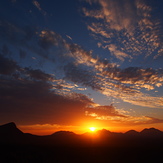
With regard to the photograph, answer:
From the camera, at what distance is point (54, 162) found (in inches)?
1999

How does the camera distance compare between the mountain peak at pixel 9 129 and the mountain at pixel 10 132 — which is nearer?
the mountain at pixel 10 132

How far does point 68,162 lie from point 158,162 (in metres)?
35.4

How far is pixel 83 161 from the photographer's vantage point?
54.8 m

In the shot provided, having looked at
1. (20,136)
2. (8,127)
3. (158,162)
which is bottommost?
(158,162)

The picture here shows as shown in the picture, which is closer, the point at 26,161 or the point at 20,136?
the point at 26,161

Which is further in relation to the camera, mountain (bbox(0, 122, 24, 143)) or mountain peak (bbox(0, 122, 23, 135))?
mountain peak (bbox(0, 122, 23, 135))

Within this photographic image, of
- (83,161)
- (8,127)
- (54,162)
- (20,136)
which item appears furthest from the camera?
(8,127)

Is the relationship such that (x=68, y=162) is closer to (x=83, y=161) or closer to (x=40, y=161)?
(x=83, y=161)

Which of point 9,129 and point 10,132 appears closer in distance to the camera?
point 10,132

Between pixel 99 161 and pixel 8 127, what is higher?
pixel 8 127

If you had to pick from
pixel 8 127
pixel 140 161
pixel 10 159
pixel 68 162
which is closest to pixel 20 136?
pixel 8 127

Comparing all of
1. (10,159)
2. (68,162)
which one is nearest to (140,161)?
(68,162)

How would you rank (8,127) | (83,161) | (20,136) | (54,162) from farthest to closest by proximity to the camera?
(8,127)
(20,136)
(83,161)
(54,162)

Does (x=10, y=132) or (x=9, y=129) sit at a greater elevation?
(x=9, y=129)
